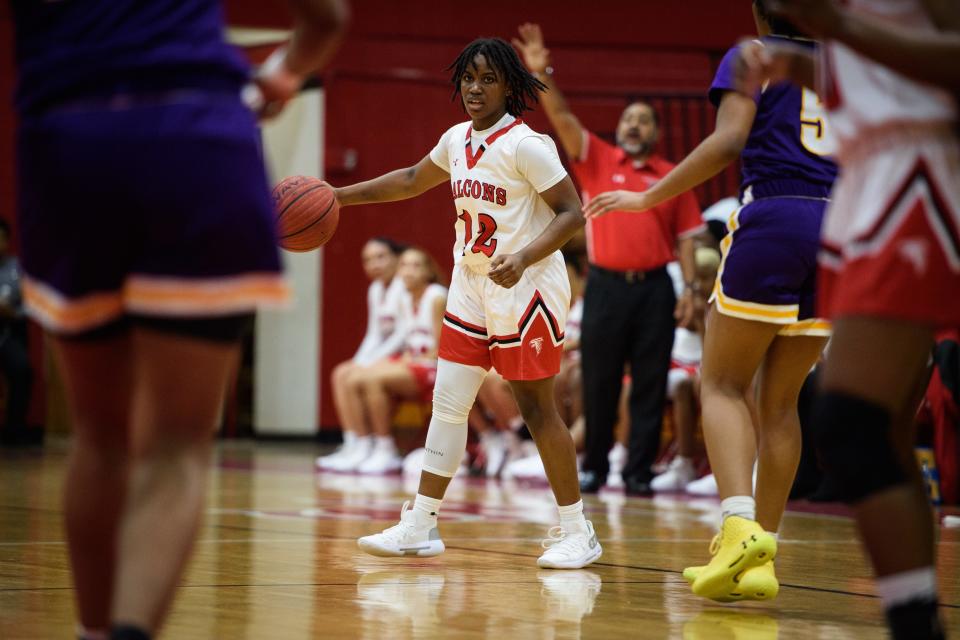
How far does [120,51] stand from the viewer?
2.23 m

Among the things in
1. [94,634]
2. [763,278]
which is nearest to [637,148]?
[763,278]

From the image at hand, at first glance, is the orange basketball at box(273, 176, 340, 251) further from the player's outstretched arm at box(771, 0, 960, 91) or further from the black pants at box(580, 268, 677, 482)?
the black pants at box(580, 268, 677, 482)

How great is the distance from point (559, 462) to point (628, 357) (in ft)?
12.8

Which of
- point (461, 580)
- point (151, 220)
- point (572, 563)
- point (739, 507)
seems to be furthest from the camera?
point (572, 563)

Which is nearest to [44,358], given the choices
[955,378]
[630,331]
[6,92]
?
[6,92]

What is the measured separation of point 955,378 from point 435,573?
4.05m

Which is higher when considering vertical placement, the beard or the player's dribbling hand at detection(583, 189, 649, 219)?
the beard

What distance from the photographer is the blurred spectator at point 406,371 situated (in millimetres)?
10680

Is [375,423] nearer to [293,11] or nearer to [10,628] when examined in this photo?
[10,628]

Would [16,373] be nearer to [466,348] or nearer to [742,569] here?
[466,348]

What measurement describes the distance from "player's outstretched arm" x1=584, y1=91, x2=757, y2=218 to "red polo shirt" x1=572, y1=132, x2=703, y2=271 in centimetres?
429

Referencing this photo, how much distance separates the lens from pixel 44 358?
13.7 meters

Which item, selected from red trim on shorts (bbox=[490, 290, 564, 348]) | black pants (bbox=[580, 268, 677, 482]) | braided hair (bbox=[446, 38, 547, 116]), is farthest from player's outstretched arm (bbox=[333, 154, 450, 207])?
black pants (bbox=[580, 268, 677, 482])

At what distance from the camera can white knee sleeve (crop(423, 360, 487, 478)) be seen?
4.84 m
